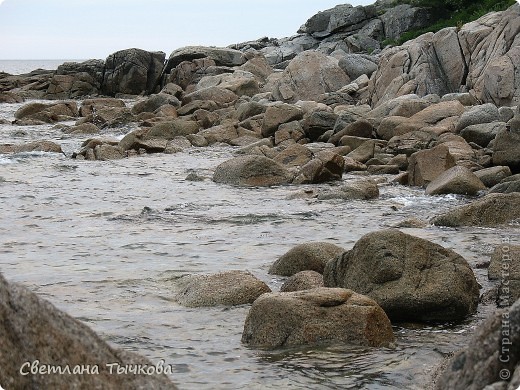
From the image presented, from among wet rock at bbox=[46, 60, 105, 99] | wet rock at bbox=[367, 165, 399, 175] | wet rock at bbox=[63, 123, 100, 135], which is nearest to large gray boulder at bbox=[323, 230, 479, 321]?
wet rock at bbox=[367, 165, 399, 175]

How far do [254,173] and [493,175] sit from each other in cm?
449

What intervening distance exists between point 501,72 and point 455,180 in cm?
882

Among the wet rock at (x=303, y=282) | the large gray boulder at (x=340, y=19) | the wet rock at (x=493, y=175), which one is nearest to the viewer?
the wet rock at (x=303, y=282)

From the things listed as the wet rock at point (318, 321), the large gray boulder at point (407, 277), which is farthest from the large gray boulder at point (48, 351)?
the large gray boulder at point (407, 277)

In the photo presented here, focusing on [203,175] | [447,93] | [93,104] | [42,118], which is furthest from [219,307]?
[93,104]

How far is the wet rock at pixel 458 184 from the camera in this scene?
14.0 metres

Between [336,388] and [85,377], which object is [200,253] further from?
[85,377]

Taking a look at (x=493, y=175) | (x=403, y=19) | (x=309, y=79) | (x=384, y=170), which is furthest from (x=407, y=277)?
(x=403, y=19)

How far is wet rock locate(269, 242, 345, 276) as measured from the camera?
339 inches

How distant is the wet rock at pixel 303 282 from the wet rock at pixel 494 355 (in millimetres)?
3774

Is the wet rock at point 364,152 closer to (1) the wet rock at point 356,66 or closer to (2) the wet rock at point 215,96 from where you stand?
(2) the wet rock at point 215,96

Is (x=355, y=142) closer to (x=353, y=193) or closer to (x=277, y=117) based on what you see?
(x=277, y=117)

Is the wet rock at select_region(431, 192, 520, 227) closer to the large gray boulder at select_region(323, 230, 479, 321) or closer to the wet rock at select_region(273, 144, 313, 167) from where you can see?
the large gray boulder at select_region(323, 230, 479, 321)

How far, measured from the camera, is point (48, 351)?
10.3ft
